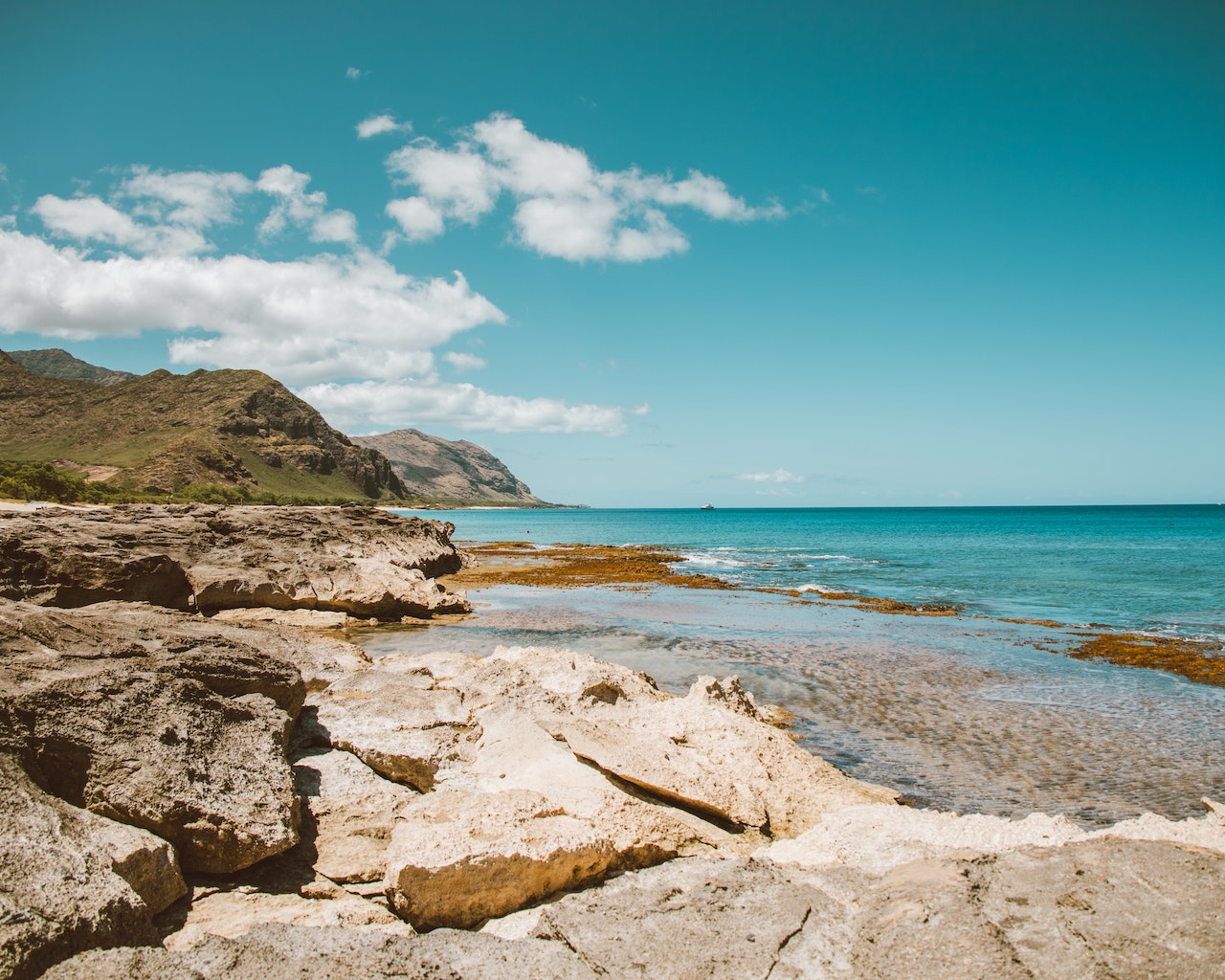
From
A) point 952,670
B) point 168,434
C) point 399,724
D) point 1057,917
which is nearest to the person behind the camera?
point 1057,917

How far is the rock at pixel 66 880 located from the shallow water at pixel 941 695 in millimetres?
9269

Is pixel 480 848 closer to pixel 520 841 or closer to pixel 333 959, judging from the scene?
pixel 520 841

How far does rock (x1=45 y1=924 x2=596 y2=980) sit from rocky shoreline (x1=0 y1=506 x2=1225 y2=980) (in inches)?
0.8

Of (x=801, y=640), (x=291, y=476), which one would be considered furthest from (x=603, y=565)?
(x=291, y=476)

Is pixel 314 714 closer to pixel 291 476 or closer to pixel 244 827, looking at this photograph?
pixel 244 827

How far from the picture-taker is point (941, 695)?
1606 centimetres

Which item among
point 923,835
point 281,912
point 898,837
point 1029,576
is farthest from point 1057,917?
point 1029,576

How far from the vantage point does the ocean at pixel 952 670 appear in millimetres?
10812

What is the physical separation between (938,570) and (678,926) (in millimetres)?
52551

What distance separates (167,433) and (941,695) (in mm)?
182859

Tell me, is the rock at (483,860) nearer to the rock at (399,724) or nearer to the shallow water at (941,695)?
the rock at (399,724)

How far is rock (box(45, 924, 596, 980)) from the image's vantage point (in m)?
3.91

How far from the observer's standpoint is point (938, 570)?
168 ft

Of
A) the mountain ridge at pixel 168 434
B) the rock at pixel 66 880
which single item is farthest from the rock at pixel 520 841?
the mountain ridge at pixel 168 434
